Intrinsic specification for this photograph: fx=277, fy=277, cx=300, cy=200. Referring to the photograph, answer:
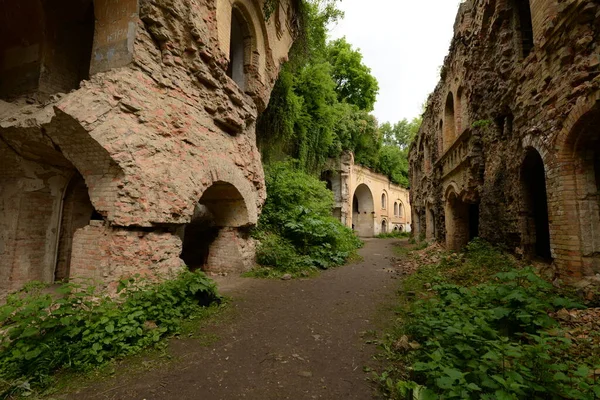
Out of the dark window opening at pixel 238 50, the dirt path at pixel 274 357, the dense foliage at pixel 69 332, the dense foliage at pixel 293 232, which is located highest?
the dark window opening at pixel 238 50

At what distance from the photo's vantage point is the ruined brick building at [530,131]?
420 cm

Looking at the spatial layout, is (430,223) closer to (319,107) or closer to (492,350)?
(319,107)

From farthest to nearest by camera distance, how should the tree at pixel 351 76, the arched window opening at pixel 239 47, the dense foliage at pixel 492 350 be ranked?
the tree at pixel 351 76
the arched window opening at pixel 239 47
the dense foliage at pixel 492 350

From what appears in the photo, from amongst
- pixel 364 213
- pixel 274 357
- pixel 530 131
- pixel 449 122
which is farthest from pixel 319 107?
pixel 274 357

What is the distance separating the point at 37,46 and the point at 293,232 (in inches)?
325

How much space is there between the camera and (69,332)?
320cm

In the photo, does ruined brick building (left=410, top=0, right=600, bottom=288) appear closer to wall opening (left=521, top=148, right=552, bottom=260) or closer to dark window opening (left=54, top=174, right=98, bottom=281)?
wall opening (left=521, top=148, right=552, bottom=260)

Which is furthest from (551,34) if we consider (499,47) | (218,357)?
(218,357)

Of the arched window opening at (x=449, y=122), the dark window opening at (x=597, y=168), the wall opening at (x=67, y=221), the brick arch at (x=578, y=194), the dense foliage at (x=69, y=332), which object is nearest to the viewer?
the dense foliage at (x=69, y=332)

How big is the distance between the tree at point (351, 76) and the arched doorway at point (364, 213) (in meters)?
7.76

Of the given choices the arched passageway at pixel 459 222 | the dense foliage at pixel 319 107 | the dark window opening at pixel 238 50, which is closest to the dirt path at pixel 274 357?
the arched passageway at pixel 459 222

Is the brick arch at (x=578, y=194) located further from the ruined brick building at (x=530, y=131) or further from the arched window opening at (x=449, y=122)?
the arched window opening at (x=449, y=122)

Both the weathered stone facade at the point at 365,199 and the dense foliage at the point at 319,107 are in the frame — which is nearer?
the dense foliage at the point at 319,107

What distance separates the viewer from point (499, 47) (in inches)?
275
